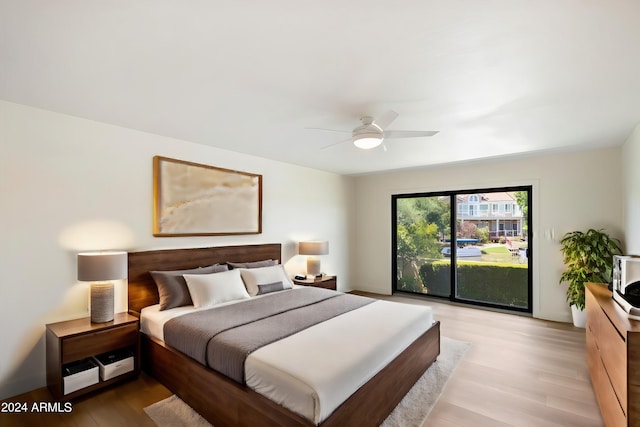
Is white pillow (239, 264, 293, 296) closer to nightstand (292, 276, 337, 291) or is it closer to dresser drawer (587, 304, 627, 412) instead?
nightstand (292, 276, 337, 291)

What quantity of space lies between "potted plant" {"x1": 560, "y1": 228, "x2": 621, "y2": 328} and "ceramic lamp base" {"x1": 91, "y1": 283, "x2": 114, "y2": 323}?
5331 millimetres

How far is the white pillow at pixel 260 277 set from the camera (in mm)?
3781

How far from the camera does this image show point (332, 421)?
70.2 inches

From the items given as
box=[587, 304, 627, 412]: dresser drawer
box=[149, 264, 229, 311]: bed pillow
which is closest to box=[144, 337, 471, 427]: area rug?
box=[149, 264, 229, 311]: bed pillow

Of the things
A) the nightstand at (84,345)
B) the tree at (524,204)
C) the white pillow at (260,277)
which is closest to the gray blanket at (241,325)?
the white pillow at (260,277)

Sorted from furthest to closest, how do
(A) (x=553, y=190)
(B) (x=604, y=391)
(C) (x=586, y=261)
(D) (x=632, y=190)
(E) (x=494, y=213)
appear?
(E) (x=494, y=213), (A) (x=553, y=190), (C) (x=586, y=261), (D) (x=632, y=190), (B) (x=604, y=391)

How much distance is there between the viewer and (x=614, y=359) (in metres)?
2.01

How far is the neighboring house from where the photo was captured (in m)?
4.98

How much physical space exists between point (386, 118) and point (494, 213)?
3.69 m

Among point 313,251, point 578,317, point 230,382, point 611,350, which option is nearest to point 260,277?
point 313,251

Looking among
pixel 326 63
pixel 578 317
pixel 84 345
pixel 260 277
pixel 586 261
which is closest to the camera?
pixel 326 63

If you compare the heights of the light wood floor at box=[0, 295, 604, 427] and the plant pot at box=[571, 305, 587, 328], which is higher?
the plant pot at box=[571, 305, 587, 328]

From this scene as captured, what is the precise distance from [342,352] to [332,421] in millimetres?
461

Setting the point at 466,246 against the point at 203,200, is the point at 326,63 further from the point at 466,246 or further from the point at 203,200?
the point at 466,246
